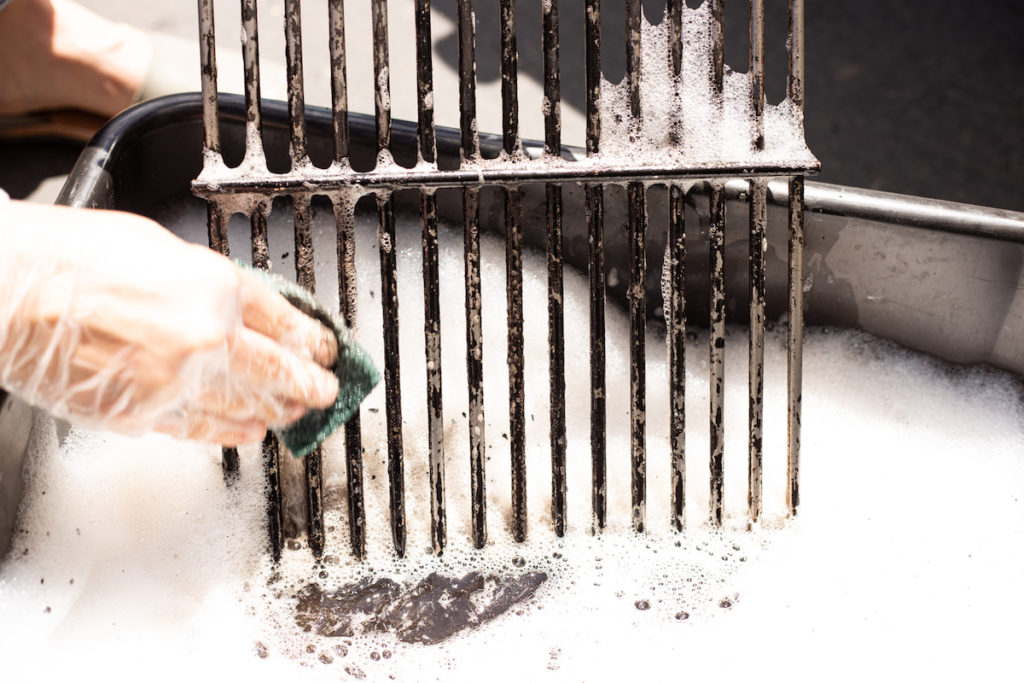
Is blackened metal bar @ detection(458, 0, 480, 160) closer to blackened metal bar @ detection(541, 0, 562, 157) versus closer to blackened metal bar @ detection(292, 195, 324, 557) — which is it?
blackened metal bar @ detection(541, 0, 562, 157)

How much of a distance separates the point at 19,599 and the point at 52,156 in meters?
0.96

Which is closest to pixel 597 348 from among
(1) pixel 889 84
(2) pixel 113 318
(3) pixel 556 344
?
(3) pixel 556 344

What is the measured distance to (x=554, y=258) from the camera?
1.05 m

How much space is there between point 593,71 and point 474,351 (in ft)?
1.05

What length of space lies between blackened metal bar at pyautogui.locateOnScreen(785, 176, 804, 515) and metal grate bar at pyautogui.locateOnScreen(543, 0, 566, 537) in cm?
25

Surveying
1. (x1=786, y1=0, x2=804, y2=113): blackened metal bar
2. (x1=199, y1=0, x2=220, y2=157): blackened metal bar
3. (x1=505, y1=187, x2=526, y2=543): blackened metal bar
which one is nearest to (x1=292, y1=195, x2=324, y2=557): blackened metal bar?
(x1=199, y1=0, x2=220, y2=157): blackened metal bar

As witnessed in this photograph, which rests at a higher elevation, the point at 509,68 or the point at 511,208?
the point at 509,68

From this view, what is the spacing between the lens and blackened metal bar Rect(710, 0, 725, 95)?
3.39 ft

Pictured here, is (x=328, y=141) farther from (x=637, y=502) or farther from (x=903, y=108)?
(x=903, y=108)

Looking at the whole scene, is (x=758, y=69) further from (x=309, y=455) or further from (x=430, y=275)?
(x=309, y=455)

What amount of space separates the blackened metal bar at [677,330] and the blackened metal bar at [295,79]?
0.39 metres

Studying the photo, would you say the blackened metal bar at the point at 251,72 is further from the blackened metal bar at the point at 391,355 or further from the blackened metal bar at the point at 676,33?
the blackened metal bar at the point at 676,33

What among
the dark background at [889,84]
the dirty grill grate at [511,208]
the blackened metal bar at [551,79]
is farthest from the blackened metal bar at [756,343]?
the dark background at [889,84]

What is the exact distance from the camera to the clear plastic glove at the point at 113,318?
0.75m
